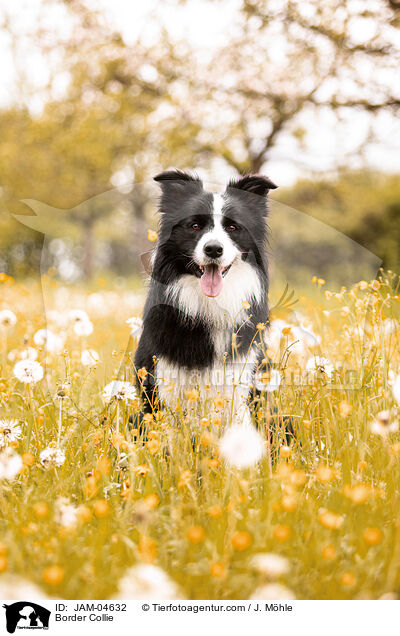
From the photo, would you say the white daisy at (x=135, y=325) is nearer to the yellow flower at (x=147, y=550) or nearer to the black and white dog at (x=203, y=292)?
the black and white dog at (x=203, y=292)

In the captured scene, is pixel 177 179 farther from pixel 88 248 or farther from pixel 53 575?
pixel 53 575

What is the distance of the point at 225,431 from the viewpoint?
8.09 ft

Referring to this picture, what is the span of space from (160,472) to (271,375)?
28.7 inches

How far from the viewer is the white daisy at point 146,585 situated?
5.12 ft

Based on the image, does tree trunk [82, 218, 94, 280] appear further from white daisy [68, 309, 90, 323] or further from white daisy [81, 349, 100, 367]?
white daisy [81, 349, 100, 367]

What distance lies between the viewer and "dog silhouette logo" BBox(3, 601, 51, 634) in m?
1.81

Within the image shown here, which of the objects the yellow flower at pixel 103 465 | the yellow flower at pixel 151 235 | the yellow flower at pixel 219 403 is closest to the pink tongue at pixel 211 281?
the yellow flower at pixel 151 235

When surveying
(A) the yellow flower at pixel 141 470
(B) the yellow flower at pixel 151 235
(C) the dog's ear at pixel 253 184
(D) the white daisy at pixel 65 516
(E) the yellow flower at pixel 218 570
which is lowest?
(E) the yellow flower at pixel 218 570

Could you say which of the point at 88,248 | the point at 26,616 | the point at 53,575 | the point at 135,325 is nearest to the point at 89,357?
the point at 135,325

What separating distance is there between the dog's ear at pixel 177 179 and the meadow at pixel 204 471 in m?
0.64

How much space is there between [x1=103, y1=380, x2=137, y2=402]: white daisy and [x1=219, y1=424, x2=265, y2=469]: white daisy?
553mm

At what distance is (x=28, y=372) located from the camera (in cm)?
283

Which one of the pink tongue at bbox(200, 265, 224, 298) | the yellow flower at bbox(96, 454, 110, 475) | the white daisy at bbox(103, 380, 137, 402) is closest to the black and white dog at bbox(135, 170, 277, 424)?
the pink tongue at bbox(200, 265, 224, 298)

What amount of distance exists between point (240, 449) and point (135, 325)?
3.43ft
